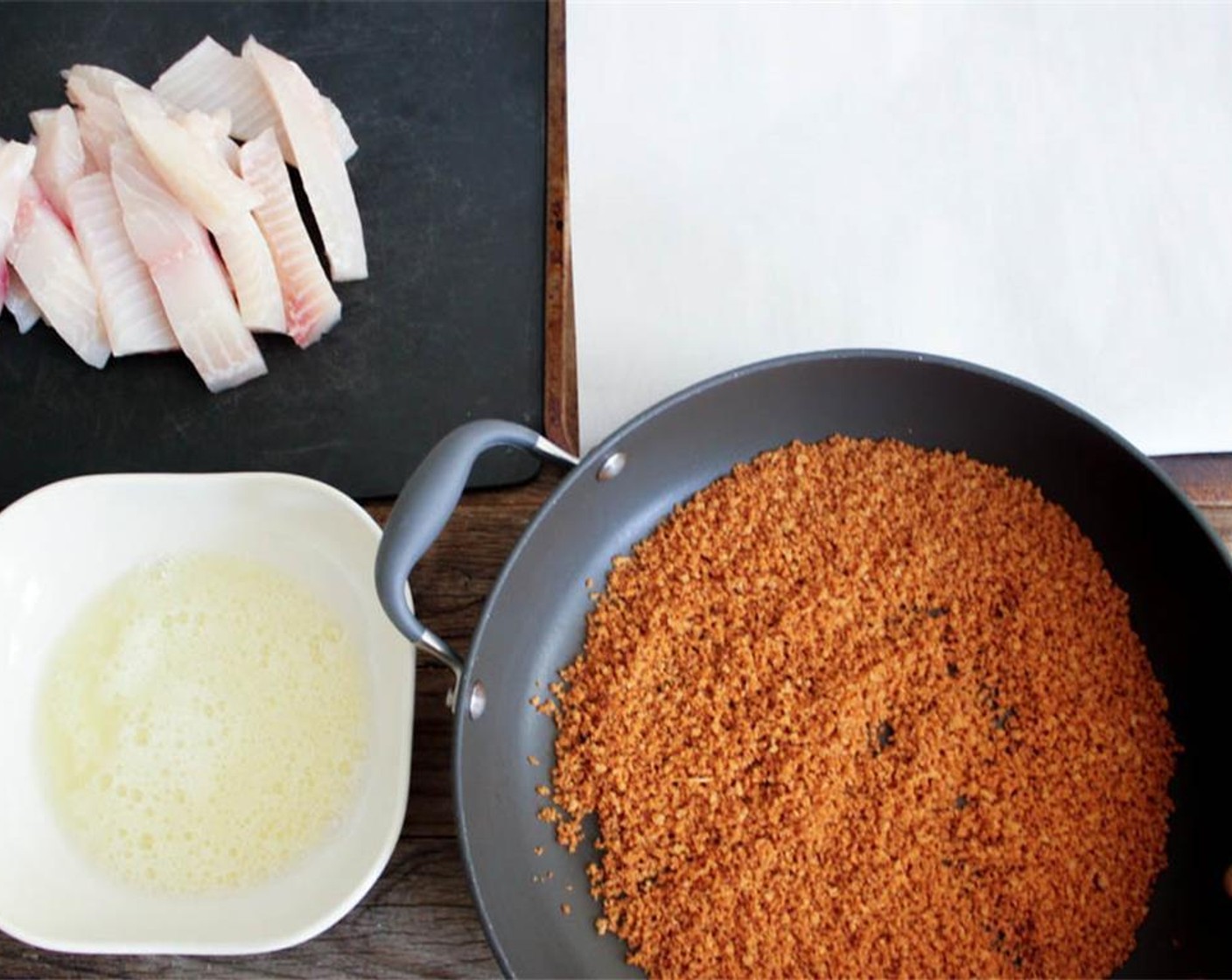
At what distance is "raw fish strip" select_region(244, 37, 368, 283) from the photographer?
1.14 metres

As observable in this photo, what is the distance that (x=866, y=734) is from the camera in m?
0.96

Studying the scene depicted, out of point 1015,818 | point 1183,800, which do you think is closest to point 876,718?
→ point 1015,818

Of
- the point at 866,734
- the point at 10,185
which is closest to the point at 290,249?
the point at 10,185

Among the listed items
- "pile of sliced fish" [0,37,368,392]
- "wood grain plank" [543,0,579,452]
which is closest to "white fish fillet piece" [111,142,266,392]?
"pile of sliced fish" [0,37,368,392]

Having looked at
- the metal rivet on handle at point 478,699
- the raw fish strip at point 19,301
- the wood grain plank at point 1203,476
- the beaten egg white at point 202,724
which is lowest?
the beaten egg white at point 202,724

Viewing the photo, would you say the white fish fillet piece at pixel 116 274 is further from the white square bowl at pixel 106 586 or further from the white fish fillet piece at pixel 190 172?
the white square bowl at pixel 106 586

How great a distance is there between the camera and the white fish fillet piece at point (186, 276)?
3.60 ft

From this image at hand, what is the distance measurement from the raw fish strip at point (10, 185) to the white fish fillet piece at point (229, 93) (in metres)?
0.15

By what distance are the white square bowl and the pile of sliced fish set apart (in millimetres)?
175

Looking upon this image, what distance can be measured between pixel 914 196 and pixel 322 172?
0.60 metres

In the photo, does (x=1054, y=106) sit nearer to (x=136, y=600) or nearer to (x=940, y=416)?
(x=940, y=416)

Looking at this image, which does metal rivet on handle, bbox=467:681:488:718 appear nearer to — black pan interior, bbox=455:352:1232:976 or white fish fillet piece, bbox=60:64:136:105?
black pan interior, bbox=455:352:1232:976

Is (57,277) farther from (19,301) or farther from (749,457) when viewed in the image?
(749,457)

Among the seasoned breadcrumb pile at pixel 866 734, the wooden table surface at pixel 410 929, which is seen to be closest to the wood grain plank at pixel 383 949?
the wooden table surface at pixel 410 929
